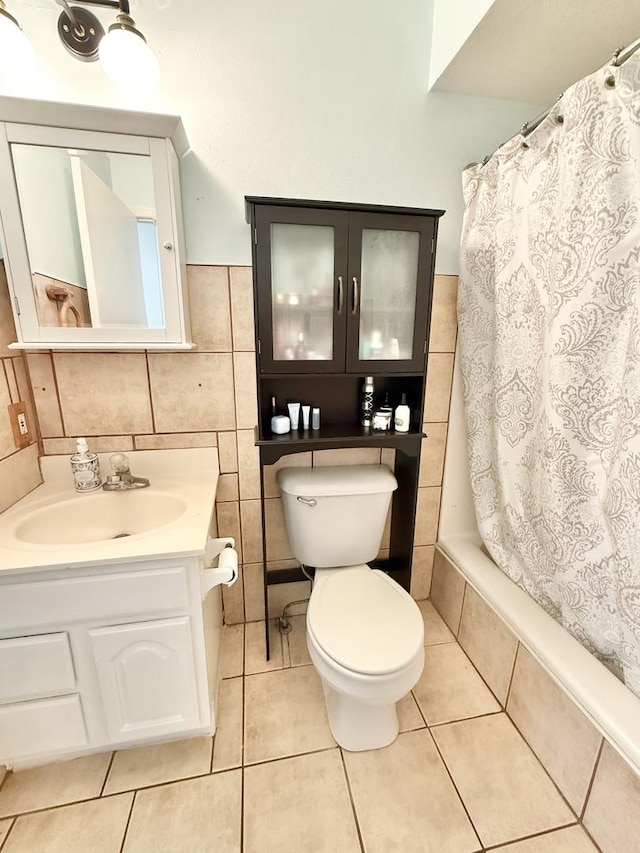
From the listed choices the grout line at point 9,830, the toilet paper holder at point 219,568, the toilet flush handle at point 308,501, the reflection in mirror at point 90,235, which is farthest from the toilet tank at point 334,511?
the grout line at point 9,830

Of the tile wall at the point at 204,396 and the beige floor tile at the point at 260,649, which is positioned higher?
the tile wall at the point at 204,396

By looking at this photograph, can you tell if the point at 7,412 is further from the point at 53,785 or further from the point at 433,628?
the point at 433,628

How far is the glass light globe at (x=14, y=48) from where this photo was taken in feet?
2.90

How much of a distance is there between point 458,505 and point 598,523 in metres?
0.68

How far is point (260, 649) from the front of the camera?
151cm

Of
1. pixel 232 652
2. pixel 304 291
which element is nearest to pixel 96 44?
pixel 304 291

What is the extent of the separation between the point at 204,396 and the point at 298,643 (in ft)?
3.65

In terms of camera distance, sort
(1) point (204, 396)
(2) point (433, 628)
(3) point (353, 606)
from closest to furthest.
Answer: (3) point (353, 606) → (1) point (204, 396) → (2) point (433, 628)

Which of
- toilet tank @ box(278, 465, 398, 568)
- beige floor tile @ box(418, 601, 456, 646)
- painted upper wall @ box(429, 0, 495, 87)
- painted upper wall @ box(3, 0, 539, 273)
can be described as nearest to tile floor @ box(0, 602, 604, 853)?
beige floor tile @ box(418, 601, 456, 646)

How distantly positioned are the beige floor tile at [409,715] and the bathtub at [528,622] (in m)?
0.45

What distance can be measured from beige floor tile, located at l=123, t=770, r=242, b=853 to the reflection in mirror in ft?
4.51

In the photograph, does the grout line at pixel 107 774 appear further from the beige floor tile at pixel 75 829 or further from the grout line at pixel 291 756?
the grout line at pixel 291 756

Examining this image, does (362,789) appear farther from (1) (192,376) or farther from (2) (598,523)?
(1) (192,376)

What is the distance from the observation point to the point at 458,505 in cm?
165
